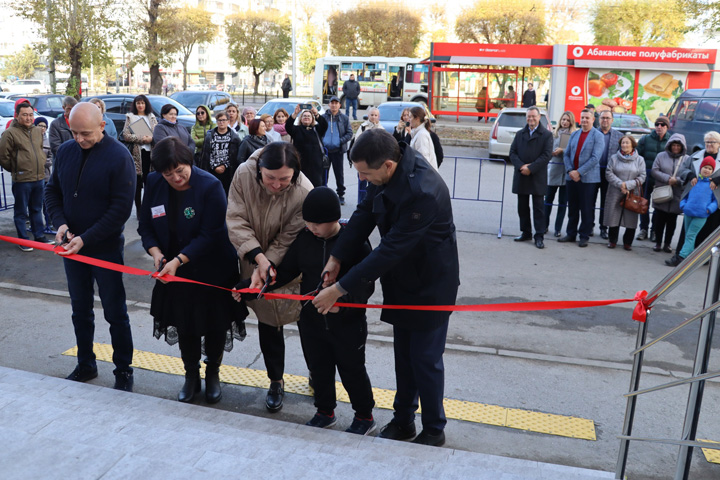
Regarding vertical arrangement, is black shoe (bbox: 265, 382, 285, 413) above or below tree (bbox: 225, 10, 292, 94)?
below

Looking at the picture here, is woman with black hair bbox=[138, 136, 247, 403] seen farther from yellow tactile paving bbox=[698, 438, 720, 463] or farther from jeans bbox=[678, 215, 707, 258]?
jeans bbox=[678, 215, 707, 258]

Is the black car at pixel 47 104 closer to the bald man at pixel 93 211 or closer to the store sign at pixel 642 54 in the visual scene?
the bald man at pixel 93 211

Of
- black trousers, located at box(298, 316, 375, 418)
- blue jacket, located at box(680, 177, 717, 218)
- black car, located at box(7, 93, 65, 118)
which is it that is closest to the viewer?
black trousers, located at box(298, 316, 375, 418)

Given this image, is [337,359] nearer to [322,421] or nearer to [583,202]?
[322,421]

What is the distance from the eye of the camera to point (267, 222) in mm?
4043

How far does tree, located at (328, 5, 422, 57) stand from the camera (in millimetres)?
44812

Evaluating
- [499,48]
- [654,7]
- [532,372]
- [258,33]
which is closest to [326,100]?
[499,48]

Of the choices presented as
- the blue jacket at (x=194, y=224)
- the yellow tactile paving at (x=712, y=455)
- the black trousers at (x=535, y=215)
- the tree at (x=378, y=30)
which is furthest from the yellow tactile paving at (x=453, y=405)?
the tree at (x=378, y=30)

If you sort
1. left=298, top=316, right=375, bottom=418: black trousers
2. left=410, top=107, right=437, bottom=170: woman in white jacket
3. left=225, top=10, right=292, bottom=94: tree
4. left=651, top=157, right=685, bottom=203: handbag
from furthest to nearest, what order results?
left=225, top=10, right=292, bottom=94: tree → left=651, top=157, right=685, bottom=203: handbag → left=410, top=107, right=437, bottom=170: woman in white jacket → left=298, top=316, right=375, bottom=418: black trousers

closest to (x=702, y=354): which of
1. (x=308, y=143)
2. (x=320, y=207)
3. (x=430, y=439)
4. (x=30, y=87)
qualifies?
(x=430, y=439)

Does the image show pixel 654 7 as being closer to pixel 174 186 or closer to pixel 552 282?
pixel 552 282

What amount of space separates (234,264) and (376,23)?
43.3m

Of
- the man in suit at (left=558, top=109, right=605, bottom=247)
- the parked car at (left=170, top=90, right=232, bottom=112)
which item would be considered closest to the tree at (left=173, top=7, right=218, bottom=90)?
the parked car at (left=170, top=90, right=232, bottom=112)

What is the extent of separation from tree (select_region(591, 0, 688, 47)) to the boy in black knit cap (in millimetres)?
44134
